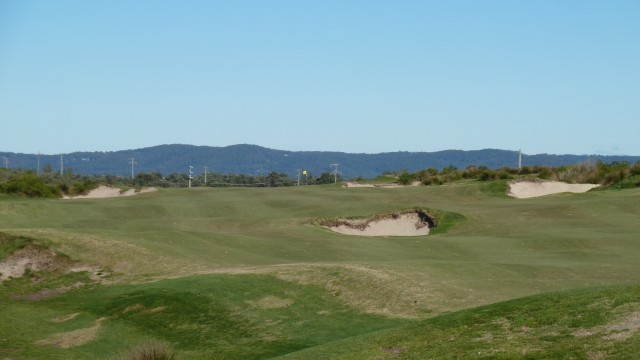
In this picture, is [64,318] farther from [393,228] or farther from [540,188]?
[540,188]

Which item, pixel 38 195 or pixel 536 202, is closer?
pixel 536 202

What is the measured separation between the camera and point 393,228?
→ 46.7 metres

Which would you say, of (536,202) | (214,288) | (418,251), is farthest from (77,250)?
(536,202)

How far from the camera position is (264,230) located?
135 ft

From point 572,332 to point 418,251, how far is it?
19.7m

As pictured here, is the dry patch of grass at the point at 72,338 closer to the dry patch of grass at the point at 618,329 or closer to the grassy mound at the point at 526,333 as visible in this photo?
the grassy mound at the point at 526,333

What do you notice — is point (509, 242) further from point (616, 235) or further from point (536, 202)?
point (536, 202)

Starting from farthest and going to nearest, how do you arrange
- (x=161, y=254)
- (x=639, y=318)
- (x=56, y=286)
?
1. (x=161, y=254)
2. (x=56, y=286)
3. (x=639, y=318)

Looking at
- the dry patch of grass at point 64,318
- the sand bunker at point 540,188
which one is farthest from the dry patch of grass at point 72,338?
the sand bunker at point 540,188

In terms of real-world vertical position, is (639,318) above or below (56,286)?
above

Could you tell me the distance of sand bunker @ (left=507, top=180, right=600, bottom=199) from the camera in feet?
194

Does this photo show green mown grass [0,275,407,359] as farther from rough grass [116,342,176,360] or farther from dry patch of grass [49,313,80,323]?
rough grass [116,342,176,360]

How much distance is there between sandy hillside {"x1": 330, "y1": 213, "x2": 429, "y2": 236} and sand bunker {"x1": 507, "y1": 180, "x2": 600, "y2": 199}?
44.8 ft

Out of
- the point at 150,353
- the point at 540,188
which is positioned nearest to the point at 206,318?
the point at 150,353
